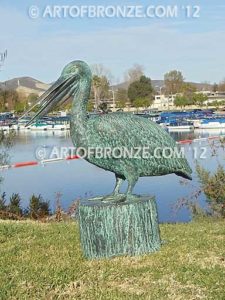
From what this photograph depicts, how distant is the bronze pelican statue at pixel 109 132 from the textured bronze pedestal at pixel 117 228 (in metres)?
0.30

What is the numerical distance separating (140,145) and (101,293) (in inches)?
61.8

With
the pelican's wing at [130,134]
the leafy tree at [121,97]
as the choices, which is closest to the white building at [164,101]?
the leafy tree at [121,97]

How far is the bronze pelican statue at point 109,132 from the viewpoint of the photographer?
5.00 m

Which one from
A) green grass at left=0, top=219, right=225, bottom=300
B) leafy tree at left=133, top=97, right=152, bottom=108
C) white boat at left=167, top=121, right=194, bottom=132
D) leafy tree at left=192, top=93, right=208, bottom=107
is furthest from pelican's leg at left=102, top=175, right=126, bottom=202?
leafy tree at left=192, top=93, right=208, bottom=107

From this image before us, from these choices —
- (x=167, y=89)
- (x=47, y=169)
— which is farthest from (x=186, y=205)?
(x=167, y=89)

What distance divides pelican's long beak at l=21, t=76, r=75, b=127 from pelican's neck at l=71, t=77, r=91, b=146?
3.9 inches

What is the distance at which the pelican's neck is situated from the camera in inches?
199

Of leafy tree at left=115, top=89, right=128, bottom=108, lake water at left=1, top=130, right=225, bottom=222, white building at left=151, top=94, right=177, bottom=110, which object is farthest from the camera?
white building at left=151, top=94, right=177, bottom=110

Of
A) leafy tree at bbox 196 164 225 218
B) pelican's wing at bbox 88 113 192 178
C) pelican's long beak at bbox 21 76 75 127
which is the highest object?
pelican's long beak at bbox 21 76 75 127

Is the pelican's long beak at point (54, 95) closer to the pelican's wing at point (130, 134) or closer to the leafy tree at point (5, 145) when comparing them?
the pelican's wing at point (130, 134)

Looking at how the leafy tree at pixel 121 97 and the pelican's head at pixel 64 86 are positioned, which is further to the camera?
the leafy tree at pixel 121 97

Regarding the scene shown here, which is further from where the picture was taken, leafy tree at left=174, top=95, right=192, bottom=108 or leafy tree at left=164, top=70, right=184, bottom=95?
leafy tree at left=164, top=70, right=184, bottom=95

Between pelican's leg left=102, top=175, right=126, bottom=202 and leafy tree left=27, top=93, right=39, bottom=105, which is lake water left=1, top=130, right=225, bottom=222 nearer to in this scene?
leafy tree left=27, top=93, right=39, bottom=105

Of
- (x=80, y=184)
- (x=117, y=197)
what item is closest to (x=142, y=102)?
(x=80, y=184)
